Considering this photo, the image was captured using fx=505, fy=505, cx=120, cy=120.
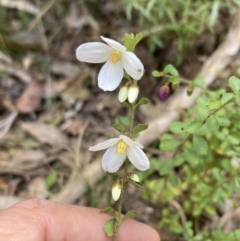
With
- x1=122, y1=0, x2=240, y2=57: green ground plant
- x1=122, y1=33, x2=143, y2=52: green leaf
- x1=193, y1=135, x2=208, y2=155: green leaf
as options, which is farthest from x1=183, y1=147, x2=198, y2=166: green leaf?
x1=122, y1=0, x2=240, y2=57: green ground plant

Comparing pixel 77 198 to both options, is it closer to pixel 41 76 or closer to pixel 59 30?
pixel 41 76

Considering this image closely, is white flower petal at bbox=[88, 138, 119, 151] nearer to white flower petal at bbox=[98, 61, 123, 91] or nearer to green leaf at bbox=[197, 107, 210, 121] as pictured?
white flower petal at bbox=[98, 61, 123, 91]

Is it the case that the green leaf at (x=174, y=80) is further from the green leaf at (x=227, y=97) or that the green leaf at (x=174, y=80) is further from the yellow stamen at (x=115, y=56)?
the yellow stamen at (x=115, y=56)

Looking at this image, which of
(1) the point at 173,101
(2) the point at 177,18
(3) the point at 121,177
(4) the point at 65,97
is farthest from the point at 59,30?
(3) the point at 121,177

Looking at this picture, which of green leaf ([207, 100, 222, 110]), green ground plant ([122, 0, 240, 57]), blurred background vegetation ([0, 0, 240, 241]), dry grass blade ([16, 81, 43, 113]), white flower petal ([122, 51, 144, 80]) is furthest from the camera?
dry grass blade ([16, 81, 43, 113])

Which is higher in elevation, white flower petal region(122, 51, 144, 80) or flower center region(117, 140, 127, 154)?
white flower petal region(122, 51, 144, 80)

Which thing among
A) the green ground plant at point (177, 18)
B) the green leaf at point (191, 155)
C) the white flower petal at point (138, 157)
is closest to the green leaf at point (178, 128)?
the green leaf at point (191, 155)

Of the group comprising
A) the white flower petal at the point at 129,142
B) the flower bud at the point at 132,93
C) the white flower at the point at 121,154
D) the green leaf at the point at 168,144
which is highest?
the flower bud at the point at 132,93

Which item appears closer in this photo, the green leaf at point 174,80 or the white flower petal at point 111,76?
the white flower petal at point 111,76

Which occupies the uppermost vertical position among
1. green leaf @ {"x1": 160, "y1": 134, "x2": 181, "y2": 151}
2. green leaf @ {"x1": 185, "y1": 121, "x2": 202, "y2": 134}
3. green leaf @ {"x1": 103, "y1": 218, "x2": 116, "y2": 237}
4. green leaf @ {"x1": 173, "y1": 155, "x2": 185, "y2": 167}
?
green leaf @ {"x1": 185, "y1": 121, "x2": 202, "y2": 134}
